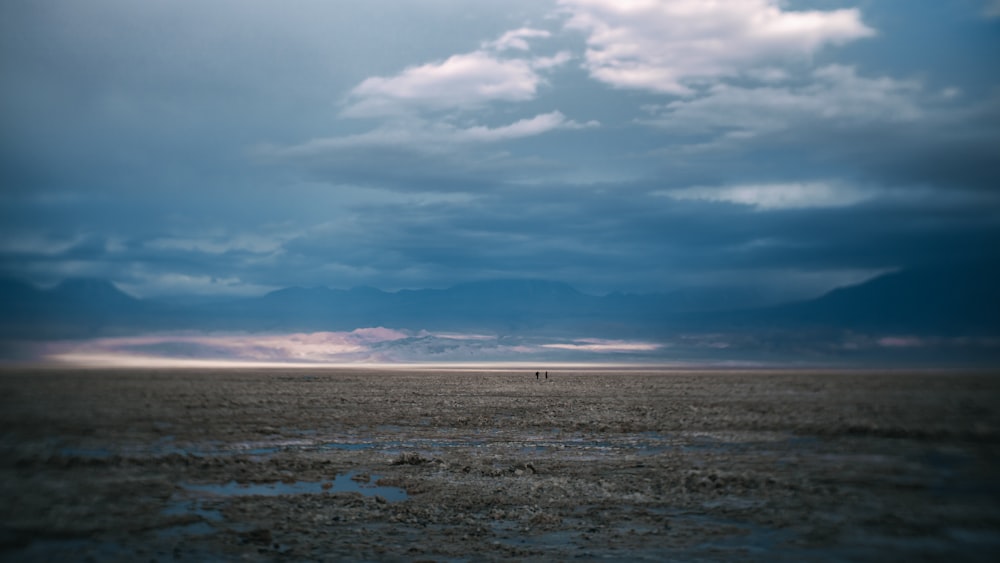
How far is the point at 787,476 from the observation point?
79.4ft

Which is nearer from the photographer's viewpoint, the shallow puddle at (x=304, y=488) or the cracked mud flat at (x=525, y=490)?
the cracked mud flat at (x=525, y=490)

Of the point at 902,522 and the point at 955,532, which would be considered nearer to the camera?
the point at 955,532

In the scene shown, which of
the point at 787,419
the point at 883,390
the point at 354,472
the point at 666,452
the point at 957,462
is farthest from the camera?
the point at 666,452

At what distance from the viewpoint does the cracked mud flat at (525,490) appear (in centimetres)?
1983

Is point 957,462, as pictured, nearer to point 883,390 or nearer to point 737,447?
point 883,390

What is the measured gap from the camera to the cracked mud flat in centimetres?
1983

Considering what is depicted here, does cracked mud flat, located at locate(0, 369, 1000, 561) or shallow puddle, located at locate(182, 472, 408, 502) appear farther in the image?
shallow puddle, located at locate(182, 472, 408, 502)

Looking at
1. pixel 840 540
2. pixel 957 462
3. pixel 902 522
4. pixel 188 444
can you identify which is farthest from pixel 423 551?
pixel 957 462

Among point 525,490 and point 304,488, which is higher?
point 304,488

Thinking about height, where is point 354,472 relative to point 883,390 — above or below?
below

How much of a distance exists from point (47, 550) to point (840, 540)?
2313 centimetres

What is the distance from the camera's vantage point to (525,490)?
2892cm

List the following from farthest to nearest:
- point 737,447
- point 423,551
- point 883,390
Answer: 1. point 737,447
2. point 883,390
3. point 423,551

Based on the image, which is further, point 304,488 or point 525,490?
point 304,488
